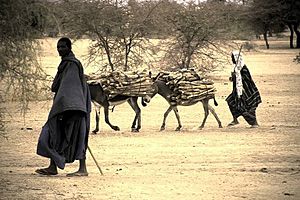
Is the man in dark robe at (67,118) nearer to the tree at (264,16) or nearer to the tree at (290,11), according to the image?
the tree at (290,11)

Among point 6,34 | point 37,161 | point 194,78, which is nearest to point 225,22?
point 194,78

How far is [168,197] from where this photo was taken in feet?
28.4

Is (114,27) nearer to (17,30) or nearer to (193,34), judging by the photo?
(193,34)

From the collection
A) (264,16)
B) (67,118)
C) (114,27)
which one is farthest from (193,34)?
(264,16)

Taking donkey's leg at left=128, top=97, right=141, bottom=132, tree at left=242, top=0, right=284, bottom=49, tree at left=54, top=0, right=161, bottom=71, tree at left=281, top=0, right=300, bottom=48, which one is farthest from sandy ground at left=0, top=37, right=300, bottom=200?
tree at left=242, top=0, right=284, bottom=49

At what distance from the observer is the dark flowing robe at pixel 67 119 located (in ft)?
32.2

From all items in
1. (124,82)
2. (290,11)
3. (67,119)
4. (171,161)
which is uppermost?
(290,11)

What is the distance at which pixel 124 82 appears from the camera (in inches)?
629

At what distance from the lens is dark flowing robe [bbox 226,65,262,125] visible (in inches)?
656

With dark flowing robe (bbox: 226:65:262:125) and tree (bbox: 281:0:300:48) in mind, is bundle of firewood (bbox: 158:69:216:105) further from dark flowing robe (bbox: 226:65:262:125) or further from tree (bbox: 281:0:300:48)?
tree (bbox: 281:0:300:48)

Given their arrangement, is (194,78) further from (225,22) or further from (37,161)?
(225,22)

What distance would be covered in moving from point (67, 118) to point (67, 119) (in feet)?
0.04

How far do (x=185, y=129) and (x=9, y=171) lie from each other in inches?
253

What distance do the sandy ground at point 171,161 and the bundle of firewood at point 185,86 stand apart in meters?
0.69
